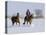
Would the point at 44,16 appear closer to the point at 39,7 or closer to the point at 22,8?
the point at 39,7

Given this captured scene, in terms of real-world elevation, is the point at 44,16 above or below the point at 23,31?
above

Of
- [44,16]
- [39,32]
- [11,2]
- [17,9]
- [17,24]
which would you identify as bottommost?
[39,32]

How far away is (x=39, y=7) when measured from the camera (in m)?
1.53

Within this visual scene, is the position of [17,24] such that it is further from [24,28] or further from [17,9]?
[17,9]

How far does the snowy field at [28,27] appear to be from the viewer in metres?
1.44

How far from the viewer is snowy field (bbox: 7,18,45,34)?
1.44 m

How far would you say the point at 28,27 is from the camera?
58.4 inches

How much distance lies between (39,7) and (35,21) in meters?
0.24

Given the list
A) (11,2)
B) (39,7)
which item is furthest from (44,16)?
(11,2)

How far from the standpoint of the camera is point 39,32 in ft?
4.96
